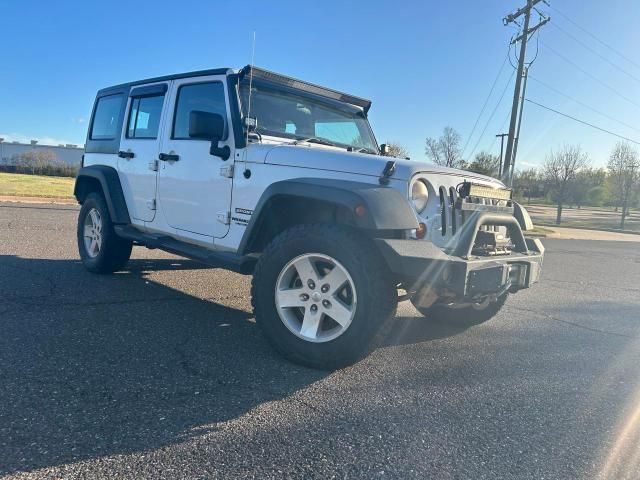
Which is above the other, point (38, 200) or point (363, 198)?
point (363, 198)

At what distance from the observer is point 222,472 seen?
86.2 inches

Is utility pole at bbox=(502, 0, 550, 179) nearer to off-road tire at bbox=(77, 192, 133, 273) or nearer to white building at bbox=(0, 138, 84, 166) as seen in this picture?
off-road tire at bbox=(77, 192, 133, 273)

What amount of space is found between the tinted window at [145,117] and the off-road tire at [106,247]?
3.14 ft

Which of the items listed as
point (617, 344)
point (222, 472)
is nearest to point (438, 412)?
point (222, 472)

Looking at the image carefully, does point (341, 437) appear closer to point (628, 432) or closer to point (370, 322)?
point (370, 322)

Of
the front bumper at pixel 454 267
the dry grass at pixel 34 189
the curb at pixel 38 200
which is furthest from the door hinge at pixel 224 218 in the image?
the dry grass at pixel 34 189

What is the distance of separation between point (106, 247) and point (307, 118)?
2.89 meters

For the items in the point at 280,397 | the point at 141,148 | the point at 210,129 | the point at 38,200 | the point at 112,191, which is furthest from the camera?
the point at 38,200

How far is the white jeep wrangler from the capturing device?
125 inches

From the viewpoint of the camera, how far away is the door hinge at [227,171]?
4145 millimetres

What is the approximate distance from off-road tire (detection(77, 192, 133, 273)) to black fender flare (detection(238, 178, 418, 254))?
3.01 m

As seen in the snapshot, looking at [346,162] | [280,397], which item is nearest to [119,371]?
[280,397]

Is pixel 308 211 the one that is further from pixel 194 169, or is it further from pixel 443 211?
pixel 194 169

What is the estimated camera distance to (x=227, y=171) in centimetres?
418
